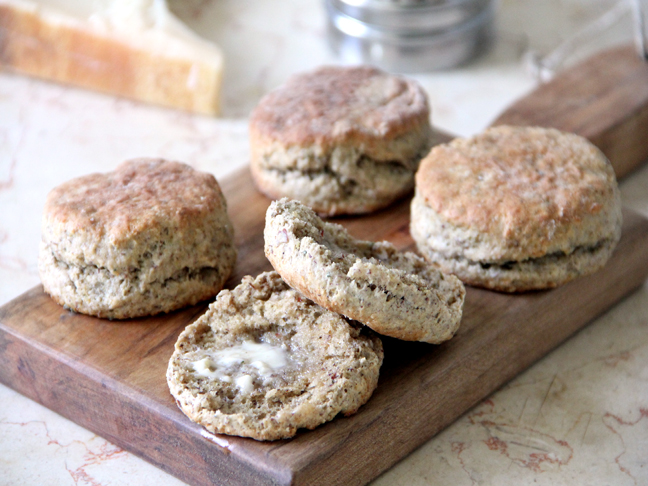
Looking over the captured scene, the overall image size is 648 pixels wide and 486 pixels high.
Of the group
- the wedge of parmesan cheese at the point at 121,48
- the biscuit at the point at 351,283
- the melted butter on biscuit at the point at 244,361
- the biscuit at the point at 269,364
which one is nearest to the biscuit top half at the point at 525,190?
the biscuit at the point at 351,283

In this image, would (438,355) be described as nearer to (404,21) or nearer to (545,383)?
(545,383)

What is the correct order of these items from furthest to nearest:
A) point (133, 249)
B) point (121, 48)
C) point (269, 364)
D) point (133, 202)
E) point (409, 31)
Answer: point (409, 31), point (121, 48), point (133, 202), point (133, 249), point (269, 364)

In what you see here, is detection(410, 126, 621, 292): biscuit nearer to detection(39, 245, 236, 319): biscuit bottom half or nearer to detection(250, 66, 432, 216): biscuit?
detection(250, 66, 432, 216): biscuit

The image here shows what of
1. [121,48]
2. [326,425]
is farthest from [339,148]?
[121,48]

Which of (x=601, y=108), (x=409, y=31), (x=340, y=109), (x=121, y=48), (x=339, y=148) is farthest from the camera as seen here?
(x=409, y=31)

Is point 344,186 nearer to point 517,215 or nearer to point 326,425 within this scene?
point 517,215

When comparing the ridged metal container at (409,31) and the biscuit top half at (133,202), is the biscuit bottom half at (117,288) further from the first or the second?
the ridged metal container at (409,31)
